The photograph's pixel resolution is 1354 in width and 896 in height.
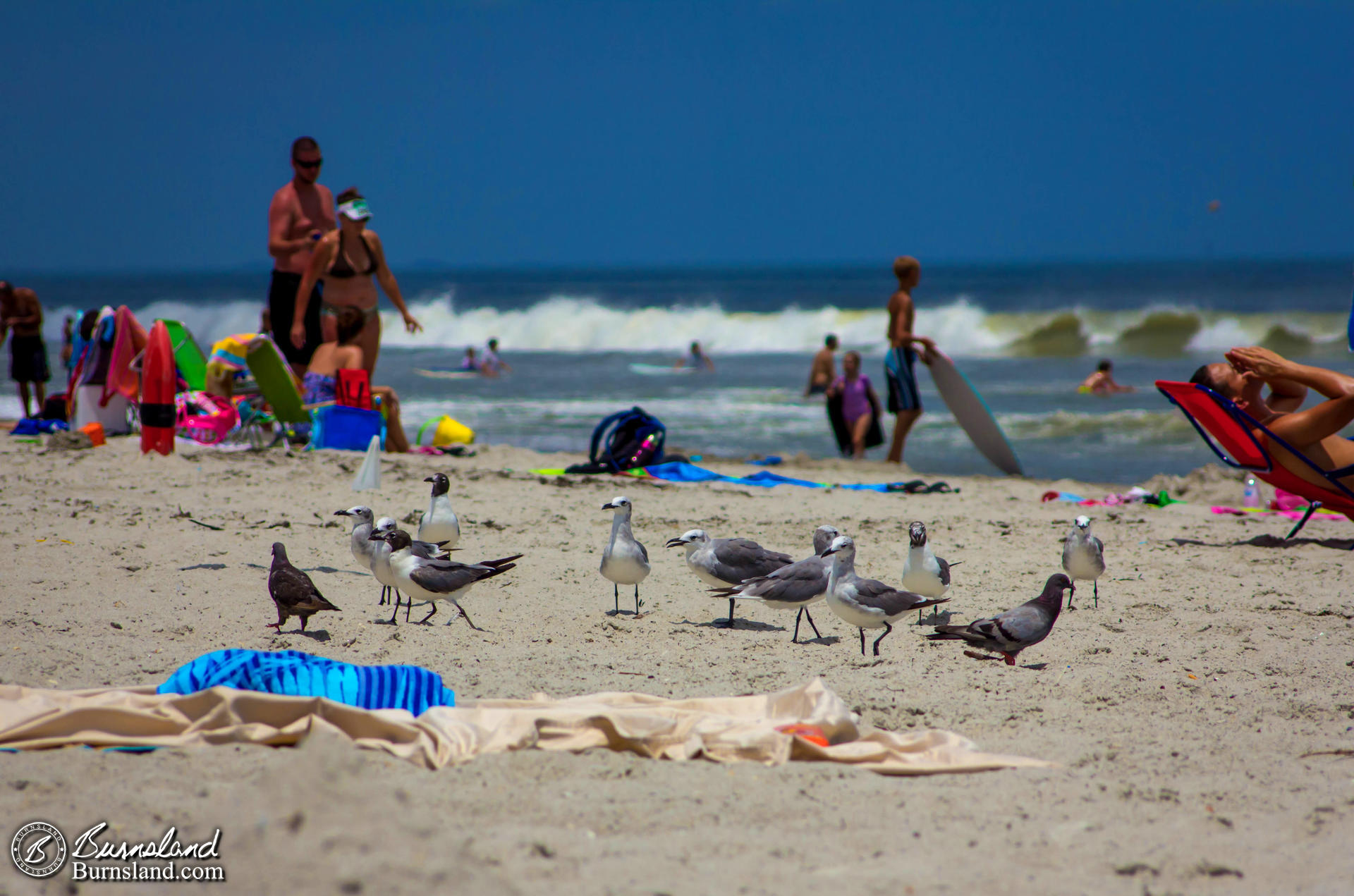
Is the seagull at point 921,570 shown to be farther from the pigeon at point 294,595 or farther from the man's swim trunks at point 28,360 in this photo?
the man's swim trunks at point 28,360

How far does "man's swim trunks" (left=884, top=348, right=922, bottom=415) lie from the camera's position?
961 centimetres

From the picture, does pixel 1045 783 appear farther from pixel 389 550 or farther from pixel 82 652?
pixel 82 652

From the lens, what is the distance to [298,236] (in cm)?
904

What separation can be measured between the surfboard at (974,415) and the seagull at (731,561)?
6.10 metres

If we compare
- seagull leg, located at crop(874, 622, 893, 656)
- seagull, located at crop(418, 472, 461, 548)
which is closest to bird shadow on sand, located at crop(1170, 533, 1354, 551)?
seagull leg, located at crop(874, 622, 893, 656)

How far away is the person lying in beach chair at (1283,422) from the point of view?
548 centimetres

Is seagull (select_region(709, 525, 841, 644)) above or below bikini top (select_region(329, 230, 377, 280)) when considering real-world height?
below

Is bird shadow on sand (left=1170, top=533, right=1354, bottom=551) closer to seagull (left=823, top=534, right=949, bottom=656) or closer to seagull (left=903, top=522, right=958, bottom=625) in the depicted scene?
seagull (left=903, top=522, right=958, bottom=625)

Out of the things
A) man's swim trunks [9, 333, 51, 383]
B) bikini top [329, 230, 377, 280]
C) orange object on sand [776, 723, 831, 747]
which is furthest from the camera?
man's swim trunks [9, 333, 51, 383]

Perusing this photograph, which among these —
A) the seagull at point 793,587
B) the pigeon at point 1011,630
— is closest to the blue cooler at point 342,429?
the seagull at point 793,587

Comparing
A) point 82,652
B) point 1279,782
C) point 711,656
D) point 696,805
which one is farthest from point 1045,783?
point 82,652

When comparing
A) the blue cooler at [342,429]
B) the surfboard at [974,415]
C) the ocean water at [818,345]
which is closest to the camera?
the blue cooler at [342,429]

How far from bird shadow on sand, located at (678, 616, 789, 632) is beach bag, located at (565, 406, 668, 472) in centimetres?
384

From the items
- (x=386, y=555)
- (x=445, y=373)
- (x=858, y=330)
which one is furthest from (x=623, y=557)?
(x=858, y=330)
